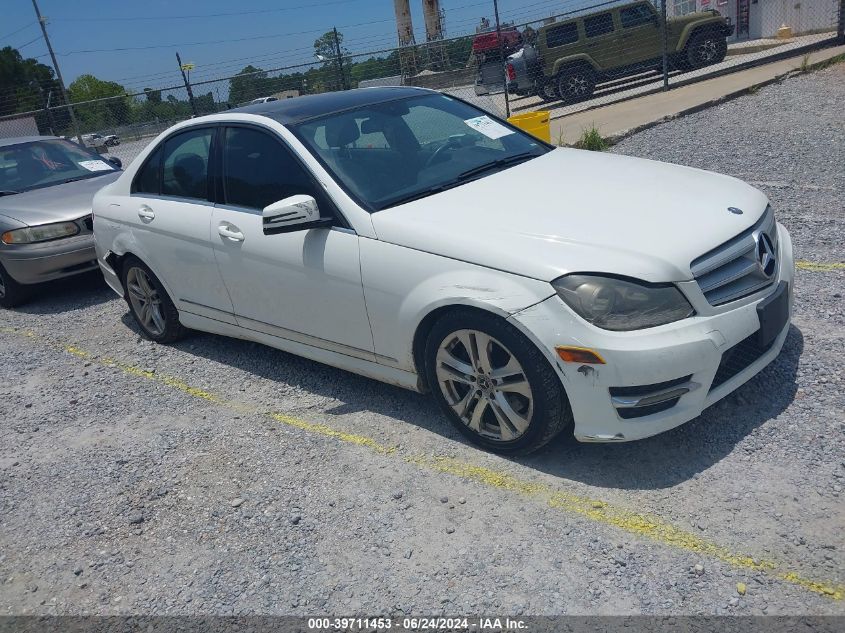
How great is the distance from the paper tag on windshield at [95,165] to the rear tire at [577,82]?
37.2ft

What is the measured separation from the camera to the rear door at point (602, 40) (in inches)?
674

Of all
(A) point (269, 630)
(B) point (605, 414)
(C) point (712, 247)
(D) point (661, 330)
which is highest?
(C) point (712, 247)

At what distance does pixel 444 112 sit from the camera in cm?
501

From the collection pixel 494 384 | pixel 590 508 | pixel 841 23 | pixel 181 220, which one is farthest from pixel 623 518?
pixel 841 23

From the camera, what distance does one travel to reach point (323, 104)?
4.77m

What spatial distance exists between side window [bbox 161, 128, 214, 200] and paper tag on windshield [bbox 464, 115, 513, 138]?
1.65m

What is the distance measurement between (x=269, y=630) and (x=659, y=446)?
188 centimetres

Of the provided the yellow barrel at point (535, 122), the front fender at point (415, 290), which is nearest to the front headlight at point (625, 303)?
the front fender at point (415, 290)

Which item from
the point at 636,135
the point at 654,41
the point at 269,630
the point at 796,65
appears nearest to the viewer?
the point at 269,630

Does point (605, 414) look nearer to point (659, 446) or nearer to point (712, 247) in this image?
point (659, 446)

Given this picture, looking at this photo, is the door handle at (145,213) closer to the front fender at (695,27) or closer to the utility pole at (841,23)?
the front fender at (695,27)

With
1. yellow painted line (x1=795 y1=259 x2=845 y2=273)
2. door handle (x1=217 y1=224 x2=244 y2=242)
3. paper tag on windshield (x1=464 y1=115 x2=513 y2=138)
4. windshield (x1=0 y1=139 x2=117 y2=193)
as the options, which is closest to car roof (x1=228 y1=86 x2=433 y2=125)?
paper tag on windshield (x1=464 y1=115 x2=513 y2=138)

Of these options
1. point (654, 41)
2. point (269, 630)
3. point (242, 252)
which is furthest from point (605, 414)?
point (654, 41)

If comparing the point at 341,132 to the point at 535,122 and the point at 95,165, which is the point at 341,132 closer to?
the point at 535,122
